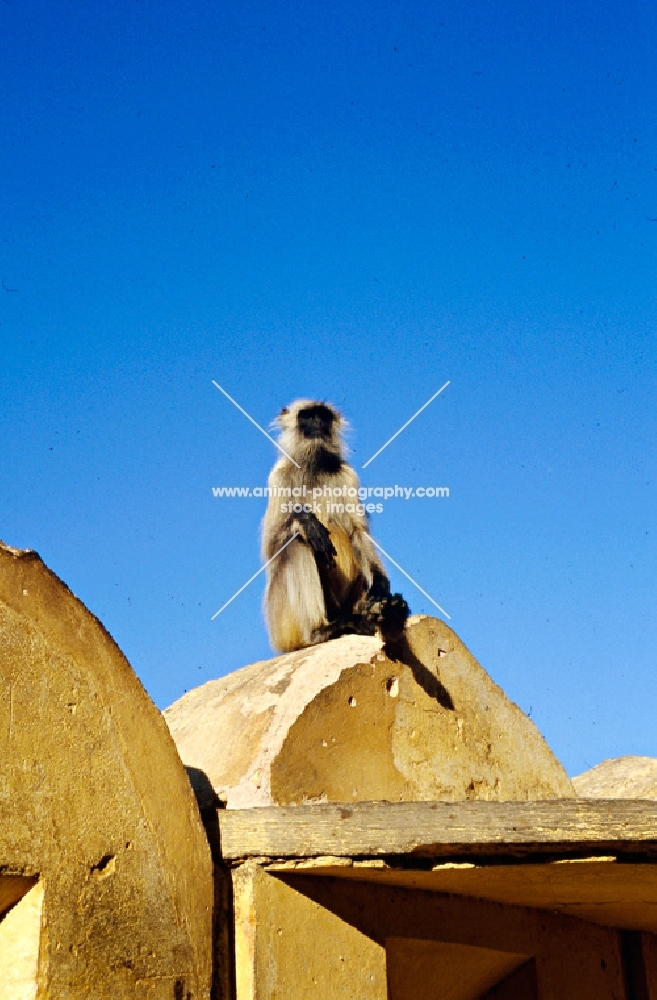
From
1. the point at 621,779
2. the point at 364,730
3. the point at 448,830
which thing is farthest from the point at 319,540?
the point at 448,830

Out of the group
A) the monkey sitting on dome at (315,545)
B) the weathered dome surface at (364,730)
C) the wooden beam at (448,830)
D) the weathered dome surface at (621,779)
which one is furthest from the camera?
the monkey sitting on dome at (315,545)

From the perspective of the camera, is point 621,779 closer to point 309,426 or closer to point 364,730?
point 364,730

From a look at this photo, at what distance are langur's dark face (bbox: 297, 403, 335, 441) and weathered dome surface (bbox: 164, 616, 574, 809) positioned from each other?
449cm

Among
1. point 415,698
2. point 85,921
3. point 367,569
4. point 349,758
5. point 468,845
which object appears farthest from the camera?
point 367,569

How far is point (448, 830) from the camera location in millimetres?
3172

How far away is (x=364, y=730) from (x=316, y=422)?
5.28 meters

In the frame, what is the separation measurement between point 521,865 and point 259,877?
0.72 m

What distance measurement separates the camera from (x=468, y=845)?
3.18m

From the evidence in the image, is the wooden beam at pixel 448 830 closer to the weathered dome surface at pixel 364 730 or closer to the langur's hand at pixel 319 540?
the weathered dome surface at pixel 364 730

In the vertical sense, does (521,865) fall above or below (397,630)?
below

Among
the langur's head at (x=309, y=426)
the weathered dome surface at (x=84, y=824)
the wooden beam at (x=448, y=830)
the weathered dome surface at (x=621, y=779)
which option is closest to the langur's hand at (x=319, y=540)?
the langur's head at (x=309, y=426)

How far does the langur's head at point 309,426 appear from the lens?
30.2ft

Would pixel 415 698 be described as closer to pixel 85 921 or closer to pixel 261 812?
pixel 261 812

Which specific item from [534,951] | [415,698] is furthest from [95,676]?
[534,951]
